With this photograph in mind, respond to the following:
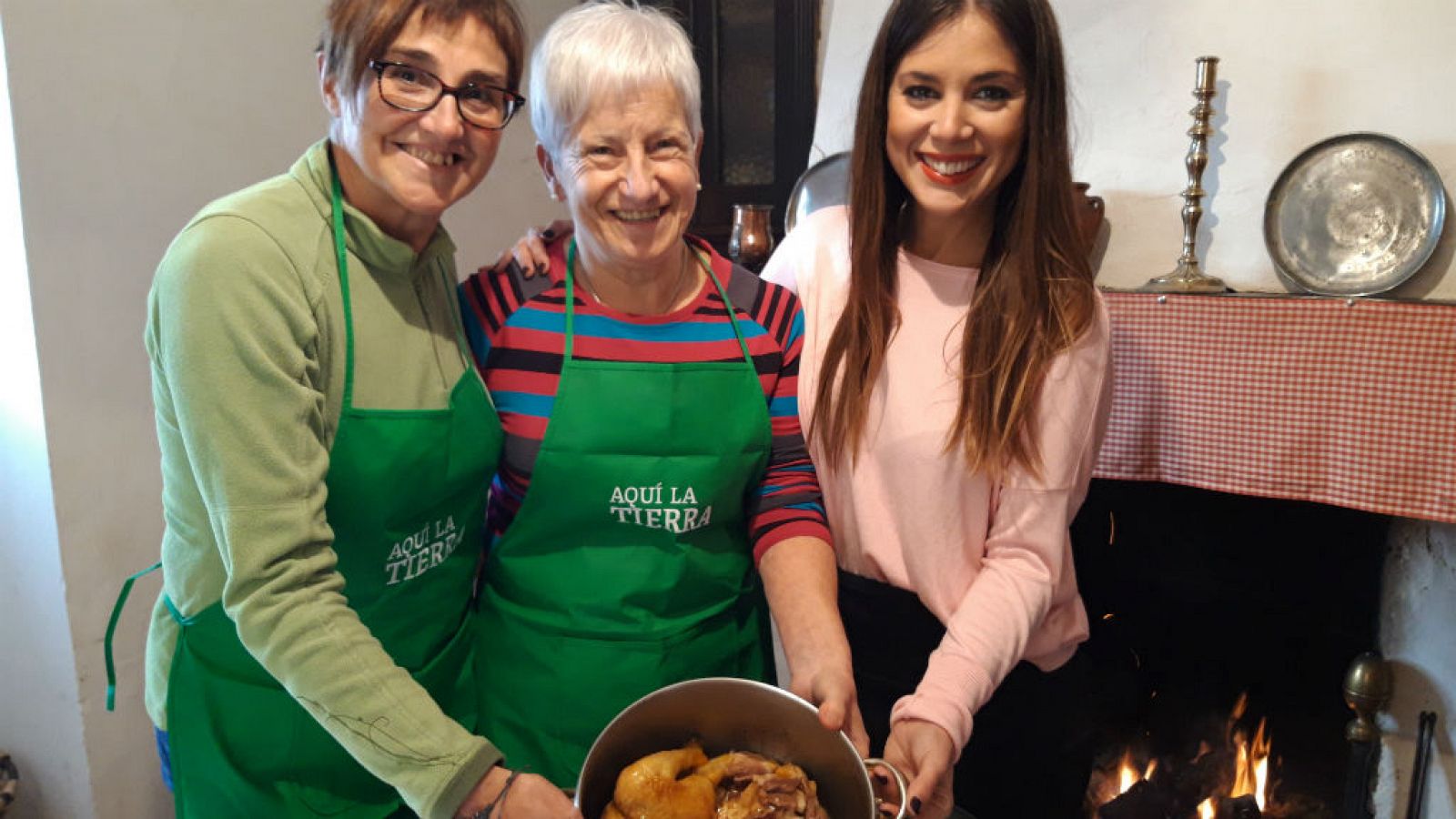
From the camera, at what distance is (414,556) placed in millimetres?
1018

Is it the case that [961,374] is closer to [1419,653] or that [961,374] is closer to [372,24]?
[372,24]

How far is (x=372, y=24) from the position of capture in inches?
Result: 36.1

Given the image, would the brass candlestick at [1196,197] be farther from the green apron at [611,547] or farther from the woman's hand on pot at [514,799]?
the woman's hand on pot at [514,799]

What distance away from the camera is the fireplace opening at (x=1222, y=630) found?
74.9 inches

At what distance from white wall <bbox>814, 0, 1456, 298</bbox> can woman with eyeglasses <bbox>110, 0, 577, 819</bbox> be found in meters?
1.51

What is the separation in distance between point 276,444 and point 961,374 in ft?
2.61

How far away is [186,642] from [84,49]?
1173mm

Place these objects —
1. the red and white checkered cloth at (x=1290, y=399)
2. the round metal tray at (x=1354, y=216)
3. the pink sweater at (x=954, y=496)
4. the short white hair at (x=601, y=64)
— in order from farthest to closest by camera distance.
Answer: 1. the round metal tray at (x=1354, y=216)
2. the red and white checkered cloth at (x=1290, y=399)
3. the pink sweater at (x=954, y=496)
4. the short white hair at (x=601, y=64)

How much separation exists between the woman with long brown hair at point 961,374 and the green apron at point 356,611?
486 millimetres

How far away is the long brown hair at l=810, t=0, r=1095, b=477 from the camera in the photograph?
1.16 m

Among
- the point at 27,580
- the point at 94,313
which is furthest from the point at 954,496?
the point at 27,580

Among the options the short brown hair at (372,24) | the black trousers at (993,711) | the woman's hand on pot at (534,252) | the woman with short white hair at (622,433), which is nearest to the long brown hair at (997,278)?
the woman with short white hair at (622,433)

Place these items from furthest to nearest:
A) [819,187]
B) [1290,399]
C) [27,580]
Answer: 1. [819,187]
2. [27,580]
3. [1290,399]

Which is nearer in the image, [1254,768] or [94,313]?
[94,313]
